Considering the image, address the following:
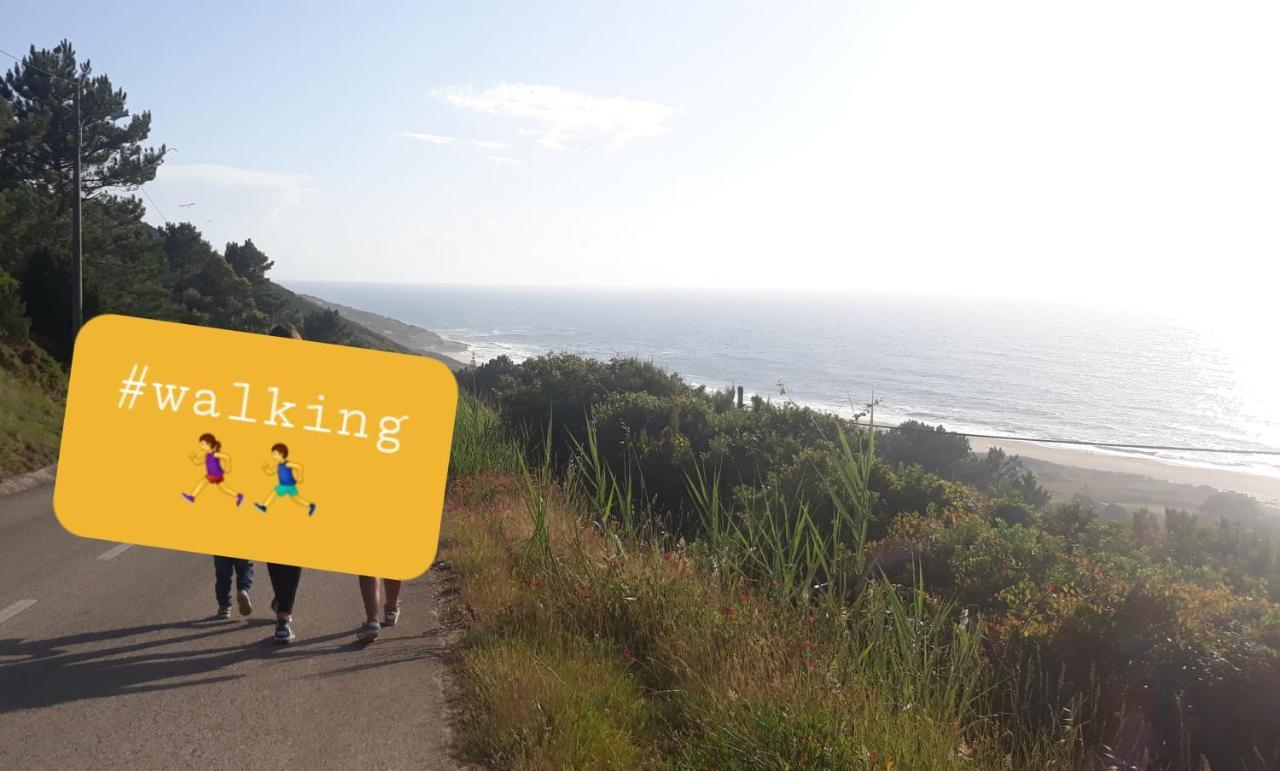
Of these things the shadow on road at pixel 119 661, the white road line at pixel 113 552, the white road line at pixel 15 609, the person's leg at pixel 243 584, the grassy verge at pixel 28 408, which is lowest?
the grassy verge at pixel 28 408

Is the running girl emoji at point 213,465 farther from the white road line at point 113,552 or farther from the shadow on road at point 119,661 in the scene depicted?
the white road line at point 113,552

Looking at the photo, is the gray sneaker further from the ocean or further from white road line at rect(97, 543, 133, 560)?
the ocean

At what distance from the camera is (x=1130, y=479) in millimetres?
48188

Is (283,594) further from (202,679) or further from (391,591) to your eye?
(202,679)

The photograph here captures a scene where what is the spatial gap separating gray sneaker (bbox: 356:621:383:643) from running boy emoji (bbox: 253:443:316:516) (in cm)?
142

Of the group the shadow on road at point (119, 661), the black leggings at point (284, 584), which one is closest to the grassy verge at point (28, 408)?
the shadow on road at point (119, 661)

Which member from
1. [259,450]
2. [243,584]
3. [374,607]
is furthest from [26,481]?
[259,450]

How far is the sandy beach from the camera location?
42.4m

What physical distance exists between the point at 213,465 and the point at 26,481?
42.2 ft

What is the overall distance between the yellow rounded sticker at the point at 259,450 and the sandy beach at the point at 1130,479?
1524 inches

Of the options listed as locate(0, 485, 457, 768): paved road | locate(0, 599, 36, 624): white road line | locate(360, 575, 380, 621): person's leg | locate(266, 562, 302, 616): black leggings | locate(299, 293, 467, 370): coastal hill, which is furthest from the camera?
locate(299, 293, 467, 370): coastal hill

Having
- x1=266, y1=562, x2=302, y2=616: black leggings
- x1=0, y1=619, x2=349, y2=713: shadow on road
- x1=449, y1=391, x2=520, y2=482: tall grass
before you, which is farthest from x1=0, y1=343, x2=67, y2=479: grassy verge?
x1=266, y1=562, x2=302, y2=616: black leggings

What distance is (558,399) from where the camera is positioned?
21.8 m

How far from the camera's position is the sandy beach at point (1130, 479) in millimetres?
42419
